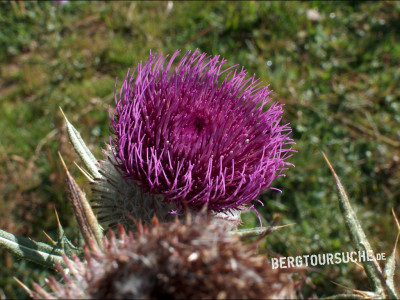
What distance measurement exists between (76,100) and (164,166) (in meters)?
3.12

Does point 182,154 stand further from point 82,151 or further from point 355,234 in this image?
point 355,234

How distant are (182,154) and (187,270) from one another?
992mm

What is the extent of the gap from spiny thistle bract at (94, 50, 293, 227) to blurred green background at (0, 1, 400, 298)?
5.35 feet

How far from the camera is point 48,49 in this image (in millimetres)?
5418

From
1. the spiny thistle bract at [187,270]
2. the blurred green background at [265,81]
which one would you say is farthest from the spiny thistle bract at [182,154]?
the blurred green background at [265,81]

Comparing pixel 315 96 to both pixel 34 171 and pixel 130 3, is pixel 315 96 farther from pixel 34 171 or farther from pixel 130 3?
pixel 34 171

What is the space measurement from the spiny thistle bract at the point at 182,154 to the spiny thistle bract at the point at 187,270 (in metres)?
0.75

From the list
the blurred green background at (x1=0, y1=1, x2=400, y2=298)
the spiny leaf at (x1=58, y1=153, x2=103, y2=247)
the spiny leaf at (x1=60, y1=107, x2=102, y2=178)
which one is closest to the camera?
the spiny leaf at (x1=58, y1=153, x2=103, y2=247)

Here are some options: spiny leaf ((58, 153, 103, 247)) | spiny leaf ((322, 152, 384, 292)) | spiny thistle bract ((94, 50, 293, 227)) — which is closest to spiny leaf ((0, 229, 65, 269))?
spiny leaf ((58, 153, 103, 247))

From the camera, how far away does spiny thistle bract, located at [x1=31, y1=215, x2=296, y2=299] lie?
1.20 meters

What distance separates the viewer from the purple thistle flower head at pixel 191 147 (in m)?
2.11

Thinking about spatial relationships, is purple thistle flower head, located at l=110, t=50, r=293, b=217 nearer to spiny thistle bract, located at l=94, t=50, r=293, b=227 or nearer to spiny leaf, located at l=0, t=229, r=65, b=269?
spiny thistle bract, located at l=94, t=50, r=293, b=227

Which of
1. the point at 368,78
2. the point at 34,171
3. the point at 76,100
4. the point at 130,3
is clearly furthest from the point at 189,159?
the point at 130,3

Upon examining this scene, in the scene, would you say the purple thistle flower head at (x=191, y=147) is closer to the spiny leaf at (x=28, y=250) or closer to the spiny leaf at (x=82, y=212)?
the spiny leaf at (x=82, y=212)
